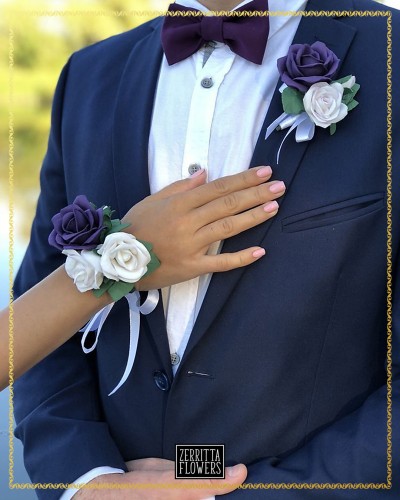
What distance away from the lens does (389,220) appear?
1229mm

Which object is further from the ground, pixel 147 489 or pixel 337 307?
pixel 337 307

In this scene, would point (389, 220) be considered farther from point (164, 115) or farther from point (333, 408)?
point (164, 115)

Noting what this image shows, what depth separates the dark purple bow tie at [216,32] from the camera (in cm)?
135

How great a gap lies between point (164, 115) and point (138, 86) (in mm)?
105

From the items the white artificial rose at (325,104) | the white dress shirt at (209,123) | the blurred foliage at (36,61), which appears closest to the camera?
the white artificial rose at (325,104)

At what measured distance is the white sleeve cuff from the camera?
1.38 metres

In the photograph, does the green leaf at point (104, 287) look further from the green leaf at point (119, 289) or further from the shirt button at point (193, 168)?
the shirt button at point (193, 168)

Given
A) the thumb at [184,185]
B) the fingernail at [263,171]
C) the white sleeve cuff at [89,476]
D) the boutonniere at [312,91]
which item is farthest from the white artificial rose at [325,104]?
the white sleeve cuff at [89,476]

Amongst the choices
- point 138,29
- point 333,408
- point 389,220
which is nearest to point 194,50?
point 138,29

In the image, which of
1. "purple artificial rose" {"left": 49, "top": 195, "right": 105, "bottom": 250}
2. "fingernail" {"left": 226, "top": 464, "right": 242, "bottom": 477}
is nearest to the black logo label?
"fingernail" {"left": 226, "top": 464, "right": 242, "bottom": 477}

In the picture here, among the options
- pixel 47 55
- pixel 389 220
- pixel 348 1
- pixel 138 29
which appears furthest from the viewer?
pixel 47 55

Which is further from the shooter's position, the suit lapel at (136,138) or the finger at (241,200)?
the suit lapel at (136,138)

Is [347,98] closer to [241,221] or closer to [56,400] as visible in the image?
[241,221]

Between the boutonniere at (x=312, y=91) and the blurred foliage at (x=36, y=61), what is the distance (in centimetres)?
81
